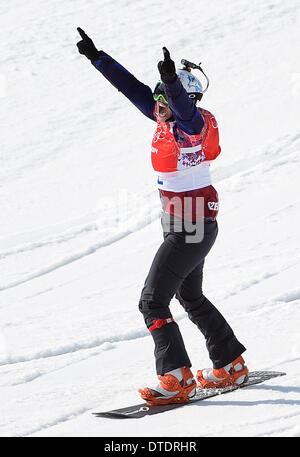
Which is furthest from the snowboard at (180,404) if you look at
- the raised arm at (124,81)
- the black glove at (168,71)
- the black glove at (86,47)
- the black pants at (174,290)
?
the black glove at (86,47)

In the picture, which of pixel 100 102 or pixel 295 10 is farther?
pixel 295 10

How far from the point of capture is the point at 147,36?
16.1m

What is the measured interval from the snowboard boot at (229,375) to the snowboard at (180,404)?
0.12 feet

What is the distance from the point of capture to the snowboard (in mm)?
5512

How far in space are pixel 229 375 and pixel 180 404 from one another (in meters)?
0.42

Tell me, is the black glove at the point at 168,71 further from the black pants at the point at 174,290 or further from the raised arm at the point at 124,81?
the black pants at the point at 174,290

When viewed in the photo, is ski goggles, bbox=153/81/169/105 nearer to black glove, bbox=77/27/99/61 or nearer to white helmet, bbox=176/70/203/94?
white helmet, bbox=176/70/203/94

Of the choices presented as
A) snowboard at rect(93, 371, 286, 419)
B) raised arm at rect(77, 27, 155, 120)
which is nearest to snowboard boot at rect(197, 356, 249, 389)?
snowboard at rect(93, 371, 286, 419)

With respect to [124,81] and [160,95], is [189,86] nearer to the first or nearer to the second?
[160,95]
